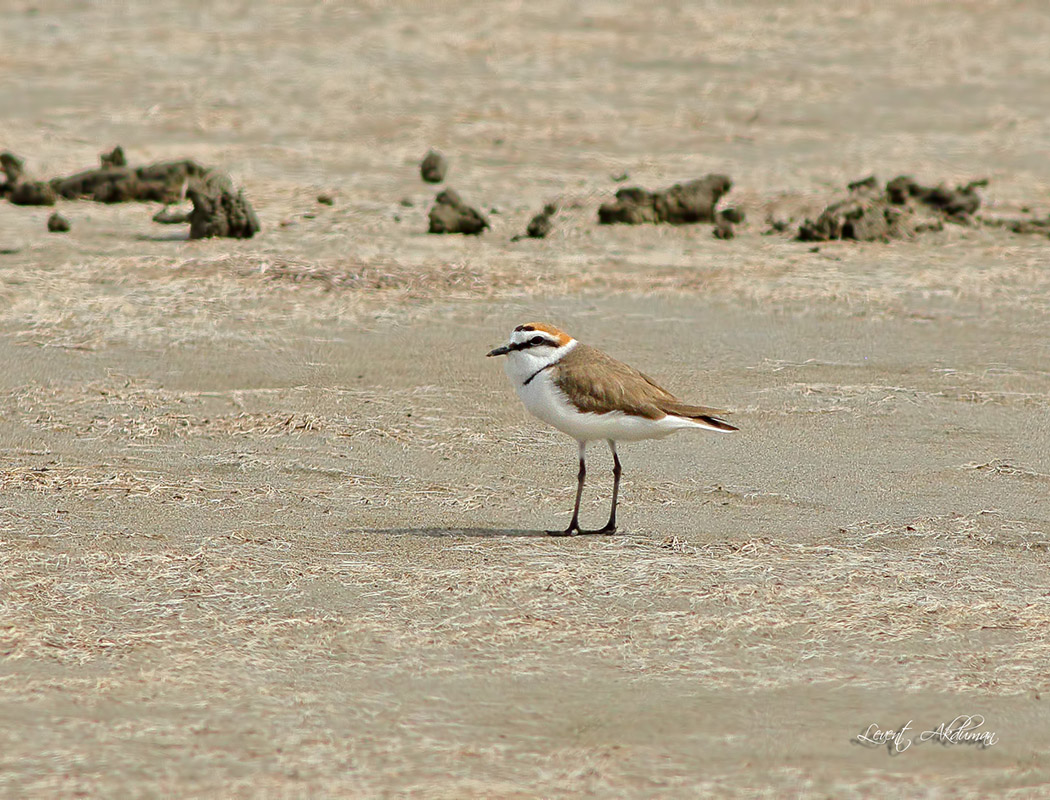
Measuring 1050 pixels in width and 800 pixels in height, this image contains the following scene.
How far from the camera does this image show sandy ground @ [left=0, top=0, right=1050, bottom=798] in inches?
218

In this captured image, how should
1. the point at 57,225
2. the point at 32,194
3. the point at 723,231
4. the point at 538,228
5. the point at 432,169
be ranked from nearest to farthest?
1. the point at 57,225
2. the point at 538,228
3. the point at 723,231
4. the point at 32,194
5. the point at 432,169

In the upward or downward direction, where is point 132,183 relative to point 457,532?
upward

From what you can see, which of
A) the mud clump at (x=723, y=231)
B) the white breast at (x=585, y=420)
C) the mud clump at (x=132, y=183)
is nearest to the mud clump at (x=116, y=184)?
the mud clump at (x=132, y=183)

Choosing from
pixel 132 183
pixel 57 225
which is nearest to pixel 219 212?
pixel 57 225

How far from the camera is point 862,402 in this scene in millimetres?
9969

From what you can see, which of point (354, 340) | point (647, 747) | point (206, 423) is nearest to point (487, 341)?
point (354, 340)

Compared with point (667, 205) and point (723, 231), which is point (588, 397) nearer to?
point (723, 231)

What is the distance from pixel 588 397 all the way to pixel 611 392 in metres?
0.11

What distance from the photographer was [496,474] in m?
8.62

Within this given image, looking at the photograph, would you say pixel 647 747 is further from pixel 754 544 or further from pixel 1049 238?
pixel 1049 238

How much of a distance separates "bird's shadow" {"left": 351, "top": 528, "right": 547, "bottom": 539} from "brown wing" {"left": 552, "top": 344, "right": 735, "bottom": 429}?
690 mm

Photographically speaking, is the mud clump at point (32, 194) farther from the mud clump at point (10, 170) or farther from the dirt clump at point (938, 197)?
the dirt clump at point (938, 197)

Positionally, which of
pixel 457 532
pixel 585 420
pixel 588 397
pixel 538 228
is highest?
pixel 538 228

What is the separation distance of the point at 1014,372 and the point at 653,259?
384cm
